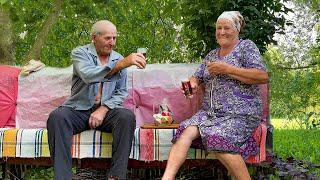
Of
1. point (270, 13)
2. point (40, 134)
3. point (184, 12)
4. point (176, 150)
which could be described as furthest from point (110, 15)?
point (176, 150)

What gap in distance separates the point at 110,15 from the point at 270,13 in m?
3.22

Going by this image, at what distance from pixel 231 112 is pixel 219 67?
343 mm

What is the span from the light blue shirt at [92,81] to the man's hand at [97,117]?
2.5 inches

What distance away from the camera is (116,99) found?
159 inches

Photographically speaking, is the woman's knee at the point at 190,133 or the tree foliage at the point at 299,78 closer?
the woman's knee at the point at 190,133

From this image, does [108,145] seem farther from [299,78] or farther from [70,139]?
[299,78]

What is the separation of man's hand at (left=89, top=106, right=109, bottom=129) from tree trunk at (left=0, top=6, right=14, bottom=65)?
8.03 ft

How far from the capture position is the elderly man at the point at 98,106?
3.71 metres

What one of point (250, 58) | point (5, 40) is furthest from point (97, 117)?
point (5, 40)

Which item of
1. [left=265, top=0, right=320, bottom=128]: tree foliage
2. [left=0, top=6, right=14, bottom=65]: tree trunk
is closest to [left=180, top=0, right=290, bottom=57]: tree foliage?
[left=265, top=0, right=320, bottom=128]: tree foliage

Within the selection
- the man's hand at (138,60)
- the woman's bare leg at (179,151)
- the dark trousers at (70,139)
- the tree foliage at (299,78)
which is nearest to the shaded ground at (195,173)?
the dark trousers at (70,139)

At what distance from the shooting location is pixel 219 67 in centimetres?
378

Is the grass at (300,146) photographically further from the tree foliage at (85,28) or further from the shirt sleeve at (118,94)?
the shirt sleeve at (118,94)

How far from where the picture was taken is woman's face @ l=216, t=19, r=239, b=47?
3936 mm
